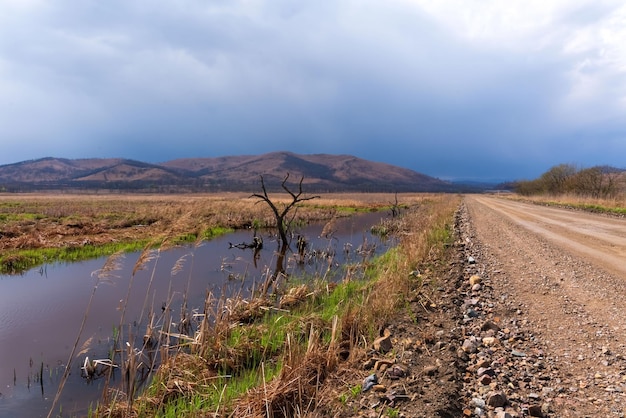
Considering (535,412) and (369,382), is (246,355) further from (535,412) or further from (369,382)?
(535,412)

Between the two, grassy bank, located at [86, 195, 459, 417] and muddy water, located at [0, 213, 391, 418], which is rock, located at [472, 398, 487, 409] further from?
muddy water, located at [0, 213, 391, 418]

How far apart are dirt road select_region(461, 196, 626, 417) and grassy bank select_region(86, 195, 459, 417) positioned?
1971 millimetres

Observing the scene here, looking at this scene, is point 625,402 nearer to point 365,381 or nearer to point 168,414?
point 365,381

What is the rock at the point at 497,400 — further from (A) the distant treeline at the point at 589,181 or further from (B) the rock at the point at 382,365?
(A) the distant treeline at the point at 589,181

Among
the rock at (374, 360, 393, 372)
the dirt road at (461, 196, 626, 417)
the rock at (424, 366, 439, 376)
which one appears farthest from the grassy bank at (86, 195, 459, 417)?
the dirt road at (461, 196, 626, 417)

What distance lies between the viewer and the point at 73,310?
35.9ft

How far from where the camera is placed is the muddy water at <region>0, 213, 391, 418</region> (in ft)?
21.1

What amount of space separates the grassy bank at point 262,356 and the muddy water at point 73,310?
1.00m

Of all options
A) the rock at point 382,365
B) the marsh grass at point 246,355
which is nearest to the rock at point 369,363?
the rock at point 382,365

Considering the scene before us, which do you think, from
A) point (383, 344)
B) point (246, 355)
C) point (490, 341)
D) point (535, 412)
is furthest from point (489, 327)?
point (246, 355)

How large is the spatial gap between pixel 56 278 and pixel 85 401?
10598 millimetres

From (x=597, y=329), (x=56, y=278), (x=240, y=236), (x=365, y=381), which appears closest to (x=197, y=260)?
(x=56, y=278)

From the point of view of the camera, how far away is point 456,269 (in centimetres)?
1087

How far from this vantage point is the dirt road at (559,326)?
14.0 ft
